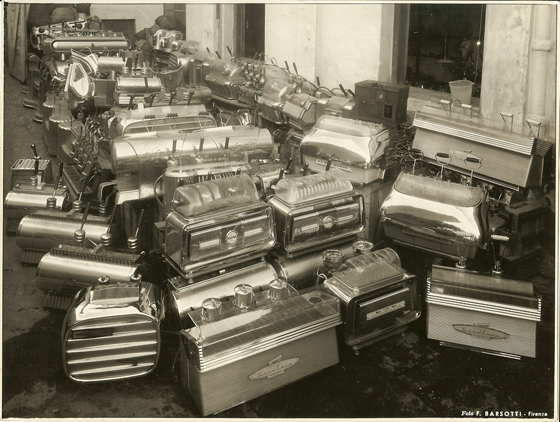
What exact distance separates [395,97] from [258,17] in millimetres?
4371

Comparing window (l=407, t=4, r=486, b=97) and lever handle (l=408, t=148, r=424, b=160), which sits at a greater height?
window (l=407, t=4, r=486, b=97)

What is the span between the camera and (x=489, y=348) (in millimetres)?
3426

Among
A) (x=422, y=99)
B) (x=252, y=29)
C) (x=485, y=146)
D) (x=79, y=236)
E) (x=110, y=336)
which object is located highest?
(x=252, y=29)

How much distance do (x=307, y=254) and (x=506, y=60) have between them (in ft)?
7.31

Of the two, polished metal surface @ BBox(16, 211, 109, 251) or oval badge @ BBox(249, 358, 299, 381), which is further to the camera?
polished metal surface @ BBox(16, 211, 109, 251)

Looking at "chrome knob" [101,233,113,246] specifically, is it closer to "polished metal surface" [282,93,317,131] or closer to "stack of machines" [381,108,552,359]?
"stack of machines" [381,108,552,359]

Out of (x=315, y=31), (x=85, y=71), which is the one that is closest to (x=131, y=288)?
(x=85, y=71)

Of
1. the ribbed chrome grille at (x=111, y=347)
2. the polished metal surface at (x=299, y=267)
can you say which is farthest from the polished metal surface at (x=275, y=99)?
the ribbed chrome grille at (x=111, y=347)

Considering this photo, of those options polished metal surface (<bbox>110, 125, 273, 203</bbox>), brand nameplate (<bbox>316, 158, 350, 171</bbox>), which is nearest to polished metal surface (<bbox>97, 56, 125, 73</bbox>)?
polished metal surface (<bbox>110, 125, 273, 203</bbox>)

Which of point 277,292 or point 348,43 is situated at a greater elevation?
point 348,43

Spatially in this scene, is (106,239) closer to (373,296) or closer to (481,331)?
(373,296)

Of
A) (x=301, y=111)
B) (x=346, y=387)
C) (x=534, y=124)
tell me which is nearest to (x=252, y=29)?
(x=301, y=111)

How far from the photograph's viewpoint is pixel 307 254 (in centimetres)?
383

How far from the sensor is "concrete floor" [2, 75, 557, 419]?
302 cm
